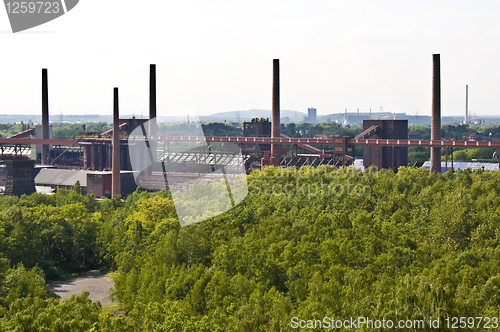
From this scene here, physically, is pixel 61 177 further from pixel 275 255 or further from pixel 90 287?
pixel 275 255

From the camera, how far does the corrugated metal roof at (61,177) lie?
73.2 metres

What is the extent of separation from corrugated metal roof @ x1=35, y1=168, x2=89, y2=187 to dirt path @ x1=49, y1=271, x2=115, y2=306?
29.0 meters

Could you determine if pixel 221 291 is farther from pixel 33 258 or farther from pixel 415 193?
pixel 415 193

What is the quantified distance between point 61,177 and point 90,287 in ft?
123

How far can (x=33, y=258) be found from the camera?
142 feet

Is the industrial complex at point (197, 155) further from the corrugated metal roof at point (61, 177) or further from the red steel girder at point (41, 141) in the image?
the red steel girder at point (41, 141)

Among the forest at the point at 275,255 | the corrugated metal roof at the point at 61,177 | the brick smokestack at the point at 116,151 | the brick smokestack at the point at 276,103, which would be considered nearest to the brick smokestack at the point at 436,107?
the forest at the point at 275,255

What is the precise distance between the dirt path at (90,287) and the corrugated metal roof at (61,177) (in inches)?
1140

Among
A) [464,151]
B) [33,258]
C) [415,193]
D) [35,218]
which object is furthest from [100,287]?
[464,151]

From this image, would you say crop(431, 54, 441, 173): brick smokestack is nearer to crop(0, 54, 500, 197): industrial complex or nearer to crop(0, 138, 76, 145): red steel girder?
crop(0, 54, 500, 197): industrial complex

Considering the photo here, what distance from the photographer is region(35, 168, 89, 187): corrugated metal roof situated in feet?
A: 240

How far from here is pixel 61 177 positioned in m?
76.3

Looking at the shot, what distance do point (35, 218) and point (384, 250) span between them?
28186 millimetres

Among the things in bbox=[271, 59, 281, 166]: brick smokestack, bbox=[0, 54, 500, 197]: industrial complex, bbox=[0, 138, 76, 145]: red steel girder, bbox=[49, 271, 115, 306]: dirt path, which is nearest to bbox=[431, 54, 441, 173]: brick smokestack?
bbox=[0, 54, 500, 197]: industrial complex
